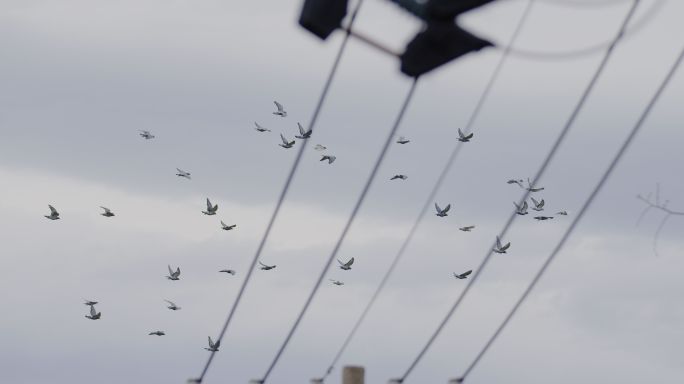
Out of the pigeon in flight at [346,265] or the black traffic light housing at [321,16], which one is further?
the pigeon in flight at [346,265]

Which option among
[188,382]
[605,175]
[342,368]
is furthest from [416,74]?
[188,382]

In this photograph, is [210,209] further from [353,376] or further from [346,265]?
[353,376]

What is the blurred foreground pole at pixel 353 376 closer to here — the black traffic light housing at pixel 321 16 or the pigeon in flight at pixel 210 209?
the black traffic light housing at pixel 321 16

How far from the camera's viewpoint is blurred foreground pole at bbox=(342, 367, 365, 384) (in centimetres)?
1302

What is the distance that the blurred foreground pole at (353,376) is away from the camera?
13017 millimetres

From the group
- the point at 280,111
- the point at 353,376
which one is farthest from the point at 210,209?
the point at 353,376

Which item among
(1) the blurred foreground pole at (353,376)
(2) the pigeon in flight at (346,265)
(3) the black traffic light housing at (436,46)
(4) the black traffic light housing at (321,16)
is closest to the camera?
(3) the black traffic light housing at (436,46)

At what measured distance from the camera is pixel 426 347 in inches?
533

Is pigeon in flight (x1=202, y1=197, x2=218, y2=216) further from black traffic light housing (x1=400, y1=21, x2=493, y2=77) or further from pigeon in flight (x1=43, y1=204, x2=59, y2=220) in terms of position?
black traffic light housing (x1=400, y1=21, x2=493, y2=77)

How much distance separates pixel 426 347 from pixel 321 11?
13.2ft

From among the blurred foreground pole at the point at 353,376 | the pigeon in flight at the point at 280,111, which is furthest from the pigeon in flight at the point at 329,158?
the blurred foreground pole at the point at 353,376

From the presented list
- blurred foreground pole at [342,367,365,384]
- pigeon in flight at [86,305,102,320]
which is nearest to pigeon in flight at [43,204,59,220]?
pigeon in flight at [86,305,102,320]

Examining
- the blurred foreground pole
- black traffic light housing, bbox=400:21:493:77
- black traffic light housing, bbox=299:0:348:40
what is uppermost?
black traffic light housing, bbox=299:0:348:40

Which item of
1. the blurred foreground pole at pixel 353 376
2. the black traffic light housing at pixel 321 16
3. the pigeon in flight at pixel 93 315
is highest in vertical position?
the pigeon in flight at pixel 93 315
